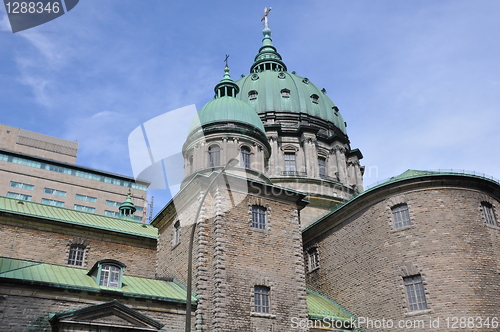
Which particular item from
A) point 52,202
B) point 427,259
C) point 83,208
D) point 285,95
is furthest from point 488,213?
point 52,202

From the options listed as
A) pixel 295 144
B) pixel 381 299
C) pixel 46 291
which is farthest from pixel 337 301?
pixel 295 144

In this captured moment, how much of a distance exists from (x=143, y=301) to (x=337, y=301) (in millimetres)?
11852

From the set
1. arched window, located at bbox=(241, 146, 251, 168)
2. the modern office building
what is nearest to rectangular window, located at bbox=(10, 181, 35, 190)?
the modern office building

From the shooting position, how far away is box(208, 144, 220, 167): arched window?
30.5 meters

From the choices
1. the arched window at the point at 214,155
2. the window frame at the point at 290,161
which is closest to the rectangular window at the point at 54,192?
the window frame at the point at 290,161

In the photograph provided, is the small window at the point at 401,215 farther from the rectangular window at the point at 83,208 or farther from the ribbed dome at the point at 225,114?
the rectangular window at the point at 83,208

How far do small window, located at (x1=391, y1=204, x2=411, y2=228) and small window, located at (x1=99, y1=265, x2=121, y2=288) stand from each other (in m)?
14.7

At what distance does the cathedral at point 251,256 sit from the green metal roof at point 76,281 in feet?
0.25

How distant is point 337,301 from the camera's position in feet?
96.4

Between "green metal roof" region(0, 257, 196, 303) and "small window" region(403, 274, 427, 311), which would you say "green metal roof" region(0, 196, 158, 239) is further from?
"small window" region(403, 274, 427, 311)

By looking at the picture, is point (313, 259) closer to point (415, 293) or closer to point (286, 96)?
point (415, 293)

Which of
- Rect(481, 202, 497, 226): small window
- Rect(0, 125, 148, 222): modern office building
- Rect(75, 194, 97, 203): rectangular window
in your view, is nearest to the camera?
Rect(481, 202, 497, 226): small window

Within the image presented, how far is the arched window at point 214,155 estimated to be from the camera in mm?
30538

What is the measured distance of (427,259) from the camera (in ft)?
83.3
